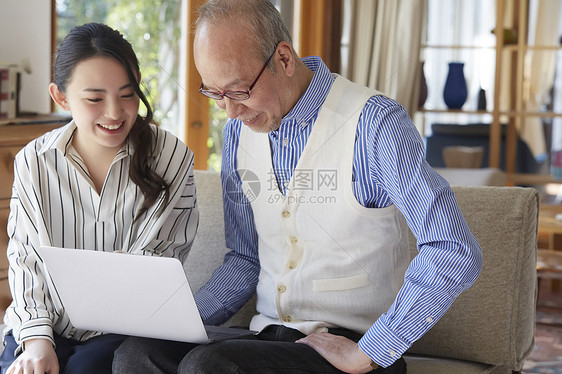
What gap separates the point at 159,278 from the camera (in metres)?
1.30

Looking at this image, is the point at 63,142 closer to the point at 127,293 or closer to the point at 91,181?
the point at 91,181

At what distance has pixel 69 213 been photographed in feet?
5.28

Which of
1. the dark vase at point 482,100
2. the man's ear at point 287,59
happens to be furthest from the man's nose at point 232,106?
the dark vase at point 482,100

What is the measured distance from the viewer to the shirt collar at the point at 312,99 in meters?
1.49

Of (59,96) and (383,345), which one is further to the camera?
(59,96)

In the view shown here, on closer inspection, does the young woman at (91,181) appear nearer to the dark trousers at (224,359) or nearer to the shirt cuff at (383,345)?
the dark trousers at (224,359)

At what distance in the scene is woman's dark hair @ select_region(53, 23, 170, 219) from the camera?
158 cm

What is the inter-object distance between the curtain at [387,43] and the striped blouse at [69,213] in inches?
140

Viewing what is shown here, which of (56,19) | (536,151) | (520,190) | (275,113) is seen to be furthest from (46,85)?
(536,151)

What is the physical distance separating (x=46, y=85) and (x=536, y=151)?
331cm

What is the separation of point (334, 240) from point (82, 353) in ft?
1.65

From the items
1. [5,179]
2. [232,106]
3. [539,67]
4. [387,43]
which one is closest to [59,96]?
[232,106]

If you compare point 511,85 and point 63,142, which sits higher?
point 511,85

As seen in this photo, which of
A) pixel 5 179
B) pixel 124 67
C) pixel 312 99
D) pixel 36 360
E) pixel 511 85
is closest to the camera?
pixel 36 360
